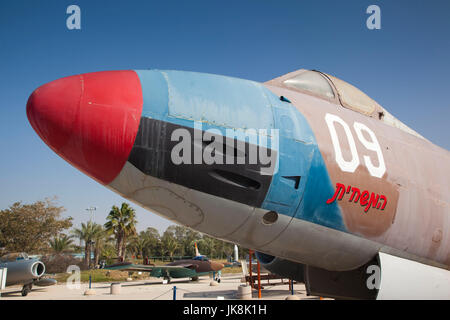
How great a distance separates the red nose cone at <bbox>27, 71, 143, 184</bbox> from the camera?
290cm

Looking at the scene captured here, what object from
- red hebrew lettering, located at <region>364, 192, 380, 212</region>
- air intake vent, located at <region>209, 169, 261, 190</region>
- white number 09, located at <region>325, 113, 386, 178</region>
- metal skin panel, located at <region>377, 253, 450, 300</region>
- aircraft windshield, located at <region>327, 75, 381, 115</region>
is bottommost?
metal skin panel, located at <region>377, 253, 450, 300</region>

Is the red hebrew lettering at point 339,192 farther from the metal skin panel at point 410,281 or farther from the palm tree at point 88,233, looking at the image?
the palm tree at point 88,233

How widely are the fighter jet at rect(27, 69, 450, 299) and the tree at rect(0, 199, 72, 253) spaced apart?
135 feet

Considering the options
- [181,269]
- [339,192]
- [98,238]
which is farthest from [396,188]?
[98,238]

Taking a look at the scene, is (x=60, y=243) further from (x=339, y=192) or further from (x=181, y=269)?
(x=339, y=192)

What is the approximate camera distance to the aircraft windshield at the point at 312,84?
15.2ft

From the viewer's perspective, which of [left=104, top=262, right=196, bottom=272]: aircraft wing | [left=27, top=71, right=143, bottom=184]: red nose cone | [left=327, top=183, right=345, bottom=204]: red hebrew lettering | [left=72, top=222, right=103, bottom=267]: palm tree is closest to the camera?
[left=27, top=71, right=143, bottom=184]: red nose cone

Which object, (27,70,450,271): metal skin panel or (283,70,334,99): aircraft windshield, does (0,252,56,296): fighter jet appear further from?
(283,70,334,99): aircraft windshield

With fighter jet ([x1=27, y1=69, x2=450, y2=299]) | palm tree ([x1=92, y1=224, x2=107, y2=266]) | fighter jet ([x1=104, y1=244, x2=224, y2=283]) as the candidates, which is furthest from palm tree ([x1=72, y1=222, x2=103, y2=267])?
fighter jet ([x1=27, y1=69, x2=450, y2=299])

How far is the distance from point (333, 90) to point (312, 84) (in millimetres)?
329

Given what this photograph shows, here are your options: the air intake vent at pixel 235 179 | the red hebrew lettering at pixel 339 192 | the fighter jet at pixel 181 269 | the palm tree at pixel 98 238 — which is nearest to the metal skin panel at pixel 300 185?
the red hebrew lettering at pixel 339 192

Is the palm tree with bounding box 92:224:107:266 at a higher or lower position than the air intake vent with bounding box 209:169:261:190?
lower

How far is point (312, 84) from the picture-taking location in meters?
4.74
